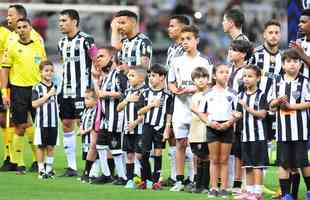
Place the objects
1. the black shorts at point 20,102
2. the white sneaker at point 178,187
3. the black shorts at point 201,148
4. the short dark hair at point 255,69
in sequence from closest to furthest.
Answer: the short dark hair at point 255,69, the black shorts at point 201,148, the white sneaker at point 178,187, the black shorts at point 20,102

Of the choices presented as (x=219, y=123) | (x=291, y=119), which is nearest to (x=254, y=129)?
(x=219, y=123)

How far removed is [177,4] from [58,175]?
19.2m

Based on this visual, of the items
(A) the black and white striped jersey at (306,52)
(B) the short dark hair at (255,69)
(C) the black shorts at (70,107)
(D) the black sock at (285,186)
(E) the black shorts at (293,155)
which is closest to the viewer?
(E) the black shorts at (293,155)

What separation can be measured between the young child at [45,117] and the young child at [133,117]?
133 centimetres

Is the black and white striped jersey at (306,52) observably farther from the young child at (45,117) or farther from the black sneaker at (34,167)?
the black sneaker at (34,167)

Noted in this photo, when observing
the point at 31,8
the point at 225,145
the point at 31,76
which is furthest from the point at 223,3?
the point at 225,145

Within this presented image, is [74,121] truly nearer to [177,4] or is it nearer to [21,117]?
[21,117]

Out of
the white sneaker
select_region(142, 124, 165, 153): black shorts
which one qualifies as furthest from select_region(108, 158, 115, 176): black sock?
the white sneaker

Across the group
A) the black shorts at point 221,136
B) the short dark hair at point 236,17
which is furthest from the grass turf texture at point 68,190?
the short dark hair at point 236,17

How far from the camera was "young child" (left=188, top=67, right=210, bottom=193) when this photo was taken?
14.0m

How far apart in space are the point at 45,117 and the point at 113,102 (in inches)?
45.7

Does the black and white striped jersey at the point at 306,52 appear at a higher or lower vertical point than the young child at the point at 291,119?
higher

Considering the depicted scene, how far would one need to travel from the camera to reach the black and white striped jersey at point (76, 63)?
16188 mm

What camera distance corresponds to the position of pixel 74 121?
1648 centimetres
